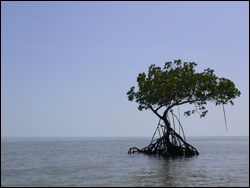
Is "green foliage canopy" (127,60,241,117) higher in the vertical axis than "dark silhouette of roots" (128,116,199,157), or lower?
higher

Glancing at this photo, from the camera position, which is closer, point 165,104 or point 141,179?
point 141,179

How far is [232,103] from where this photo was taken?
39.8 m

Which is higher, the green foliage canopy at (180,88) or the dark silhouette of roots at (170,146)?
the green foliage canopy at (180,88)

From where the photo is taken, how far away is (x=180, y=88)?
39500 mm

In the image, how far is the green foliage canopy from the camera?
39.2m

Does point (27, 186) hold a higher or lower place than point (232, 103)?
lower

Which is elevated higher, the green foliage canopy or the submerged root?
the green foliage canopy

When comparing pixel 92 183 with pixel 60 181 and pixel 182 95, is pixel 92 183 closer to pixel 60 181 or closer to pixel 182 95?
pixel 60 181

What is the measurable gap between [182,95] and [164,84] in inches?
89.0

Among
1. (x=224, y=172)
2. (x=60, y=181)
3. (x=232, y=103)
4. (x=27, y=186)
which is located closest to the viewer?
(x=27, y=186)

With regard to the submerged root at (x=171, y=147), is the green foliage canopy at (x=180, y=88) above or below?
above

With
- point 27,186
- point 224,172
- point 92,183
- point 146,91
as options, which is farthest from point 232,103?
point 27,186

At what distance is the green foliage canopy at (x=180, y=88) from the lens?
39.2 metres

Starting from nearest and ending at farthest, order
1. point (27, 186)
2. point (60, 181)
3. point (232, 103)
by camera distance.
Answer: point (27, 186) < point (60, 181) < point (232, 103)
